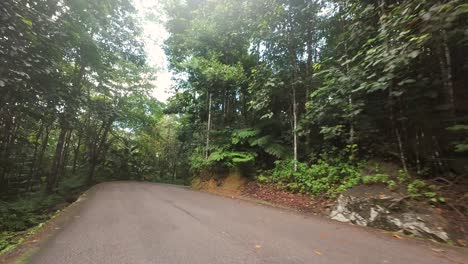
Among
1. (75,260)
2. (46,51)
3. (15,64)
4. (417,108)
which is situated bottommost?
(75,260)

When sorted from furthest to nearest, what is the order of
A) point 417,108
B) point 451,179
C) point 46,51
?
point 46,51 < point 417,108 < point 451,179

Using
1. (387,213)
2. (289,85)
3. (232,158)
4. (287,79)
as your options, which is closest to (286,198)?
(387,213)

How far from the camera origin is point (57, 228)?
17.1 ft

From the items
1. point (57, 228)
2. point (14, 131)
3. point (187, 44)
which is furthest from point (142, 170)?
point (57, 228)

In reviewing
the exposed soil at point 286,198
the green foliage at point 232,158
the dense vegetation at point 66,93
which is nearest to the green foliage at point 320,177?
the exposed soil at point 286,198

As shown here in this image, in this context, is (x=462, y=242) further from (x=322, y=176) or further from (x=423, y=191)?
(x=322, y=176)

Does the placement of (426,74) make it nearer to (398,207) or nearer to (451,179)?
(451,179)

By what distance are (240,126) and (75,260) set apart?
11220 millimetres

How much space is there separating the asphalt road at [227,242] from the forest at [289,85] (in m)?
1.64

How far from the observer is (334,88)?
25.1 feet

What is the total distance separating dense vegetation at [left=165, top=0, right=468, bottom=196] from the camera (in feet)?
18.2

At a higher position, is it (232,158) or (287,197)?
(232,158)

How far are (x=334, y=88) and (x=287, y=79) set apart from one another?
3176 millimetres

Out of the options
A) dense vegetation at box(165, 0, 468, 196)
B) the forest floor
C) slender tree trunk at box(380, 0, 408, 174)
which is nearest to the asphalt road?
the forest floor
